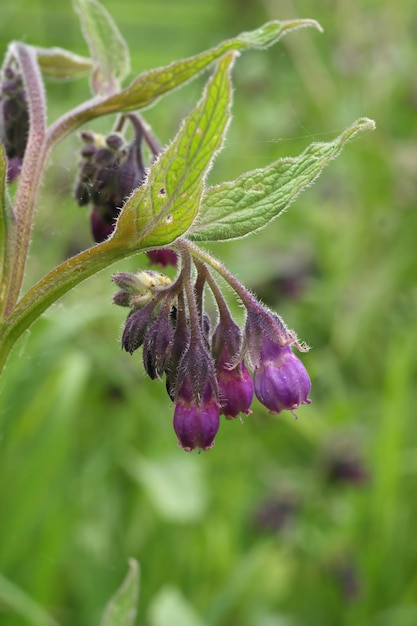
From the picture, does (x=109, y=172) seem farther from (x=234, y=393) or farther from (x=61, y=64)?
(x=234, y=393)

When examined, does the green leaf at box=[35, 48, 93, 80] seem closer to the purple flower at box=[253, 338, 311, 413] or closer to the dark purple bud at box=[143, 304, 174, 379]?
the dark purple bud at box=[143, 304, 174, 379]

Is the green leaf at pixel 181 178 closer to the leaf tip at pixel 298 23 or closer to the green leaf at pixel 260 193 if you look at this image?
the green leaf at pixel 260 193

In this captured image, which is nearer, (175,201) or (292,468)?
(175,201)

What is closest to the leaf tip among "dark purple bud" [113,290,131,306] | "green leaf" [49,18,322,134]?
"green leaf" [49,18,322,134]

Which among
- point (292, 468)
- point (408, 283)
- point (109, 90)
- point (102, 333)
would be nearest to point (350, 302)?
point (408, 283)

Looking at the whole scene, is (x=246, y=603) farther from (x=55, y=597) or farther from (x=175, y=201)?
(x=175, y=201)

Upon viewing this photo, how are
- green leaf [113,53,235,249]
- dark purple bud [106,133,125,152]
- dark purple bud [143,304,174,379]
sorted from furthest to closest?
dark purple bud [106,133,125,152] < dark purple bud [143,304,174,379] < green leaf [113,53,235,249]
